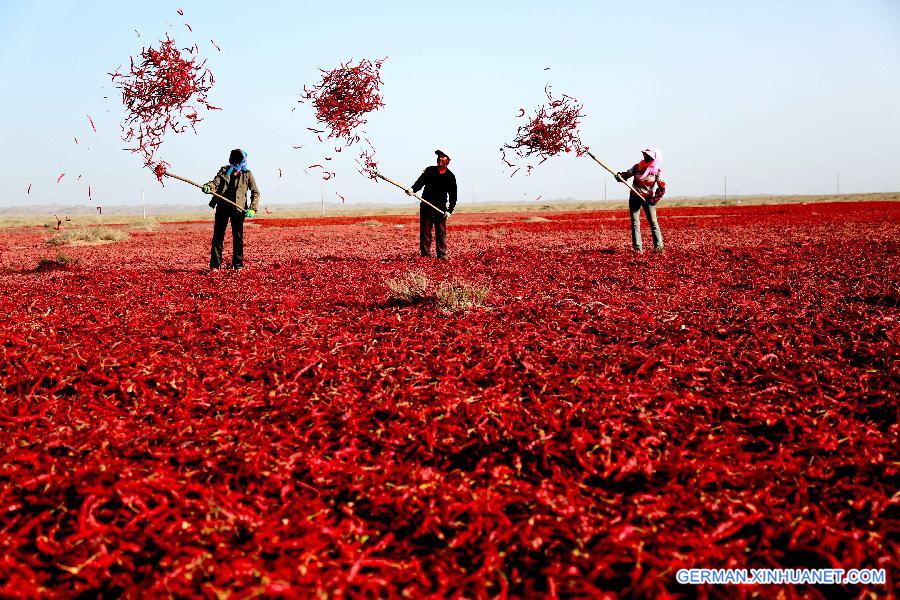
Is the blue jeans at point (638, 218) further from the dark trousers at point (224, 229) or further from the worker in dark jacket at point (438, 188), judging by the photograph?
the dark trousers at point (224, 229)

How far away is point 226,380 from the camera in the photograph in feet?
16.4

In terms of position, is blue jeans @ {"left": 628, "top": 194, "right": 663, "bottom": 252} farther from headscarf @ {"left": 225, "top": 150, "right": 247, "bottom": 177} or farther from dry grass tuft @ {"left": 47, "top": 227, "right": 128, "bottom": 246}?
dry grass tuft @ {"left": 47, "top": 227, "right": 128, "bottom": 246}

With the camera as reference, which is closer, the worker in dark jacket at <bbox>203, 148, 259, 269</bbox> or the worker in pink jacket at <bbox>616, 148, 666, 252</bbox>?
the worker in dark jacket at <bbox>203, 148, 259, 269</bbox>

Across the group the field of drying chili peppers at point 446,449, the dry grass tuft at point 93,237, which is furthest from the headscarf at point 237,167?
the dry grass tuft at point 93,237

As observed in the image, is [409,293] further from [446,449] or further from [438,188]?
[438,188]

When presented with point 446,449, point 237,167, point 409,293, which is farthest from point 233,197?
point 446,449

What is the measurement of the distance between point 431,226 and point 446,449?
11.2 m

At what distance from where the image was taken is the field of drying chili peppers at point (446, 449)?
2721 millimetres

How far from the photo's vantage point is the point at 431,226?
1469cm

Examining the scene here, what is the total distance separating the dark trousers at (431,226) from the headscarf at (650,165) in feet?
16.7

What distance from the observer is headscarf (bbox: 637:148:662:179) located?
14266 millimetres

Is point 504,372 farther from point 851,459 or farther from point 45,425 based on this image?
point 45,425

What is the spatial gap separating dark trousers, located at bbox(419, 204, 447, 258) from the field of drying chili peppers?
7.09 meters

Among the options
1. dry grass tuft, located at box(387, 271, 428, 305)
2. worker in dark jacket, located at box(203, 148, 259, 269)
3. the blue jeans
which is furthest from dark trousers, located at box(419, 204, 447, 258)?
dry grass tuft, located at box(387, 271, 428, 305)
